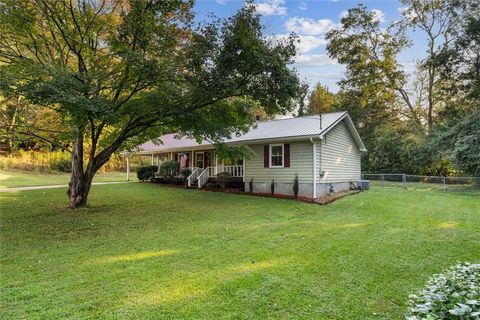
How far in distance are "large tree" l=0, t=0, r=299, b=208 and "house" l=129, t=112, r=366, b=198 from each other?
182 inches

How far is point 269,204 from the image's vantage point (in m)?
12.8

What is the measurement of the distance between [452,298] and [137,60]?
27.2 ft

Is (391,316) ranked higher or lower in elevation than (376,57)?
lower

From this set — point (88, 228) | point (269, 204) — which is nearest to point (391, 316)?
point (88, 228)

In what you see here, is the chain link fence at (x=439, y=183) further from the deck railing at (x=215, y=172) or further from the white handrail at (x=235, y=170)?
the deck railing at (x=215, y=172)

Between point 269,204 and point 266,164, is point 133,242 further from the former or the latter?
point 266,164

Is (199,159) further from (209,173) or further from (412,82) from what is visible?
(412,82)

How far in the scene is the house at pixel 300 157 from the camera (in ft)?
48.8

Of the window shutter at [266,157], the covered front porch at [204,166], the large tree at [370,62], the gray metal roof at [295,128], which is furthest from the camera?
the large tree at [370,62]

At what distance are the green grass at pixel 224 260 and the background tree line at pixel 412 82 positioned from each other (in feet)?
53.2

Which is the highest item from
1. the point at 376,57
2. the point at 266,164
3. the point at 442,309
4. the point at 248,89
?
the point at 376,57

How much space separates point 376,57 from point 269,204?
956 inches

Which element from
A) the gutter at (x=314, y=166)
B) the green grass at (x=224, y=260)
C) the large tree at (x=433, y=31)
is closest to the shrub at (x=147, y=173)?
the green grass at (x=224, y=260)

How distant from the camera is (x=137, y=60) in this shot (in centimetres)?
846
